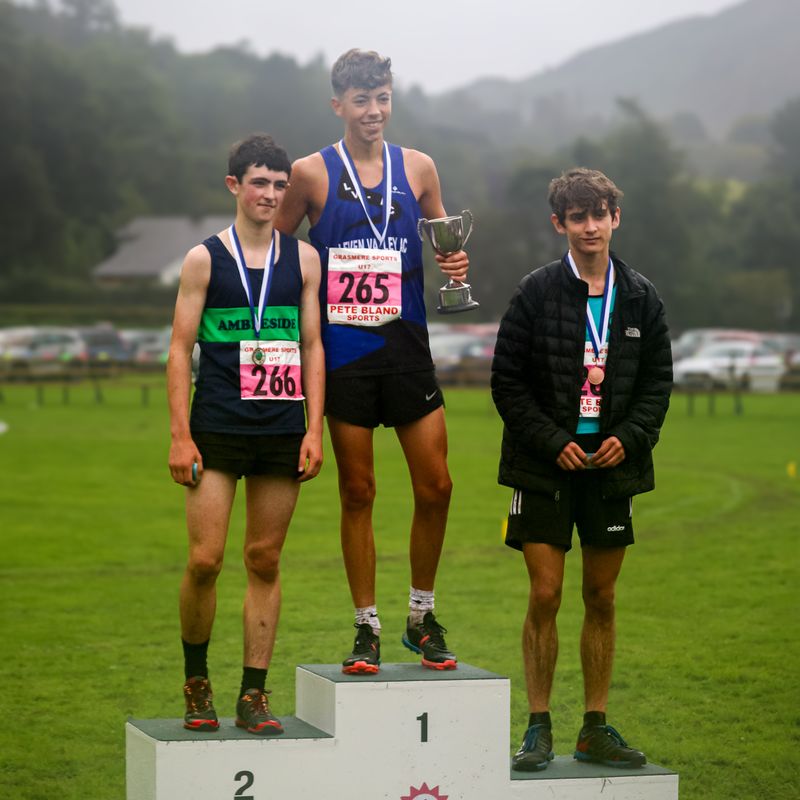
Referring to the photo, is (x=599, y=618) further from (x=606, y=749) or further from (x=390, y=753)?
(x=390, y=753)

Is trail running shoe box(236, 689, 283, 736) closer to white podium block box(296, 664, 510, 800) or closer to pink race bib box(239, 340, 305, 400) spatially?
white podium block box(296, 664, 510, 800)

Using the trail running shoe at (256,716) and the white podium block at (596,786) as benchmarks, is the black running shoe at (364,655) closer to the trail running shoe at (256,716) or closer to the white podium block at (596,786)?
the trail running shoe at (256,716)

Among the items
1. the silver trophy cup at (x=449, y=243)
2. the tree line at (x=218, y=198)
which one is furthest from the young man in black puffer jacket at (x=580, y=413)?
the tree line at (x=218, y=198)

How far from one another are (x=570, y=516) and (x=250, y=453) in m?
1.22

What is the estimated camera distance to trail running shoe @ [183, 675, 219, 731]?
496cm

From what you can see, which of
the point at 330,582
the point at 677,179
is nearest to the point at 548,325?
the point at 330,582

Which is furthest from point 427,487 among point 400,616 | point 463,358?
point 463,358

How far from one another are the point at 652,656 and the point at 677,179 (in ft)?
231

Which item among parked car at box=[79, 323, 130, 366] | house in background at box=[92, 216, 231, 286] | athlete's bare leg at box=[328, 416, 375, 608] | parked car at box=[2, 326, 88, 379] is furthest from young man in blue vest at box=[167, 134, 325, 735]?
house in background at box=[92, 216, 231, 286]

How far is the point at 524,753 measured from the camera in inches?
207

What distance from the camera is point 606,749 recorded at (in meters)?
5.29

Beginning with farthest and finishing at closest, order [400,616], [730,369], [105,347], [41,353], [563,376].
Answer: [105,347], [41,353], [730,369], [400,616], [563,376]

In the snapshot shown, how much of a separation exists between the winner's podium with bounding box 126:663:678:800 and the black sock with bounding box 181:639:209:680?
19cm

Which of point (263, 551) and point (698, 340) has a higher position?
point (263, 551)
